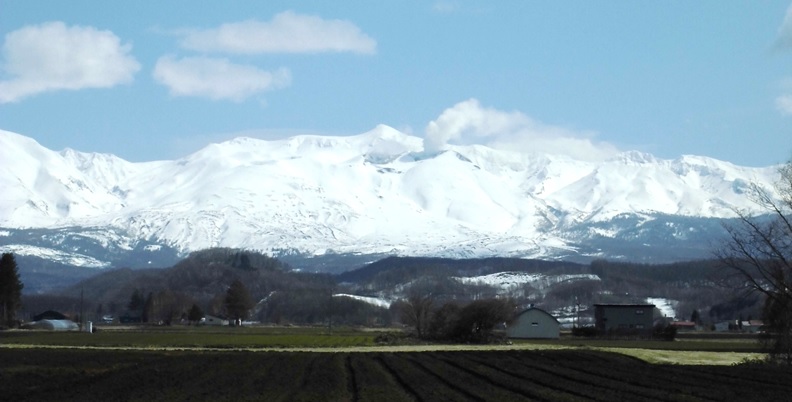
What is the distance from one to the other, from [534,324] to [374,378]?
67.5 meters

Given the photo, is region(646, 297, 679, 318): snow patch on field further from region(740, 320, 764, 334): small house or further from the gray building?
the gray building

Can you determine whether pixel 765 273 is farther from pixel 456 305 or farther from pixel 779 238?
pixel 456 305

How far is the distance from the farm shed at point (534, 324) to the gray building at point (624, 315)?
12.7 metres

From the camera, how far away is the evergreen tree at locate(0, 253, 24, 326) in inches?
4235

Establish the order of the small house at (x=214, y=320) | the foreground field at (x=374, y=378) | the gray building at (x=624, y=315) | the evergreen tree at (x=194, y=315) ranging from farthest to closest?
the small house at (x=214, y=320)
the evergreen tree at (x=194, y=315)
the gray building at (x=624, y=315)
the foreground field at (x=374, y=378)

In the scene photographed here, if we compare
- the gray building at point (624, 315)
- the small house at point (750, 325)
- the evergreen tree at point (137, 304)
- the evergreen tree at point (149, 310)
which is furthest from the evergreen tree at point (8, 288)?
the small house at point (750, 325)

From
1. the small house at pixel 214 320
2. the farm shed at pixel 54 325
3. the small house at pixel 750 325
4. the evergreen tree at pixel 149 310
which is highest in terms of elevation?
the evergreen tree at pixel 149 310

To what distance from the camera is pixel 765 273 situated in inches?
2019

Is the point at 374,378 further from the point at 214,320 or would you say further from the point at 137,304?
the point at 137,304

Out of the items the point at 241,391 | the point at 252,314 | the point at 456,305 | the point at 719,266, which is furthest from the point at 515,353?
the point at 252,314

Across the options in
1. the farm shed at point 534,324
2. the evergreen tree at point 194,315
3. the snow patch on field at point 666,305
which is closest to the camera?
the farm shed at point 534,324

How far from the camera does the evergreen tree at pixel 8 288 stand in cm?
10756

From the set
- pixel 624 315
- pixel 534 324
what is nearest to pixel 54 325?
pixel 534 324

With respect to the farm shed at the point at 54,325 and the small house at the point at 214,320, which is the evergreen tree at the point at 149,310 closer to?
the small house at the point at 214,320
